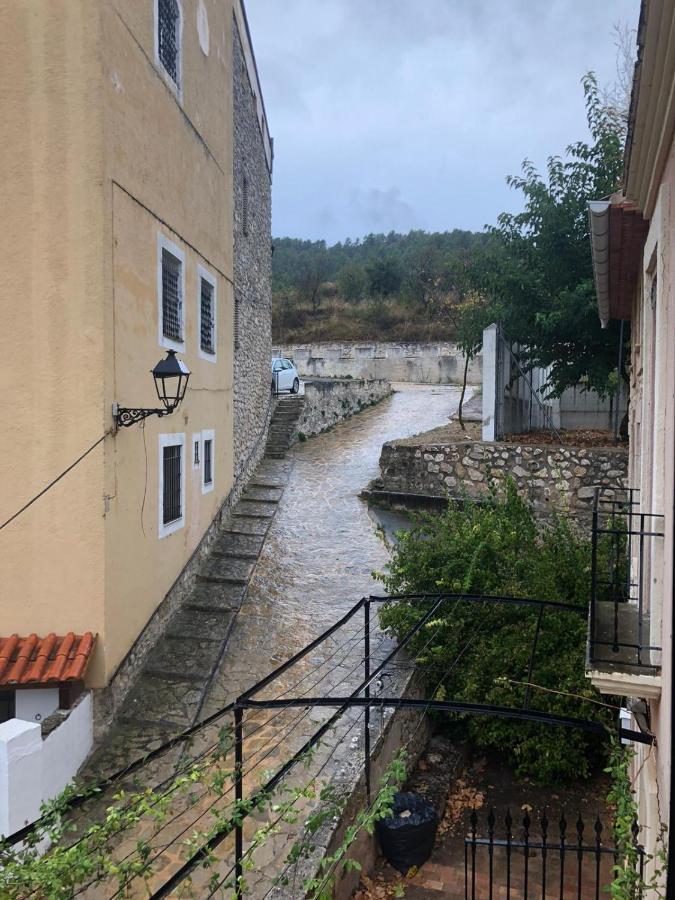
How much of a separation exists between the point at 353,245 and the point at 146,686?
2291 inches

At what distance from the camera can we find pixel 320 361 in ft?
114

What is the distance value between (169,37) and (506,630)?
28.4ft

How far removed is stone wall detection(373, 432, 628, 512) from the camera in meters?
12.8

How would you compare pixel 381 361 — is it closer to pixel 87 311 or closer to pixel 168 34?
pixel 168 34

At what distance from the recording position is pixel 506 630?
8180 millimetres

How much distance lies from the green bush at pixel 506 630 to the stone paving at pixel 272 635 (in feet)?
3.59

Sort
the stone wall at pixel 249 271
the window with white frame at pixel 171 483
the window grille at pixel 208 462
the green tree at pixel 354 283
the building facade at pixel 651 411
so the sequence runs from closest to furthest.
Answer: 1. the building facade at pixel 651 411
2. the window with white frame at pixel 171 483
3. the window grille at pixel 208 462
4. the stone wall at pixel 249 271
5. the green tree at pixel 354 283

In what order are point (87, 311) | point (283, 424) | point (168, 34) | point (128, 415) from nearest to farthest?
1. point (87, 311)
2. point (128, 415)
3. point (168, 34)
4. point (283, 424)

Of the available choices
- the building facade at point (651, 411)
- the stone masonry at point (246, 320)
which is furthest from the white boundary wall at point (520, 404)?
the building facade at point (651, 411)

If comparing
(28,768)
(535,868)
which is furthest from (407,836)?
(28,768)

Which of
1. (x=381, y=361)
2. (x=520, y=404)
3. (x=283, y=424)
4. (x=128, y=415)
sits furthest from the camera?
(x=381, y=361)

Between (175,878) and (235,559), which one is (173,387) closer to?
(235,559)

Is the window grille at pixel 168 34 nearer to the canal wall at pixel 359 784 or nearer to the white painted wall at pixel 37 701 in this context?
the white painted wall at pixel 37 701

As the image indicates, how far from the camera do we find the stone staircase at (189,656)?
721 cm
